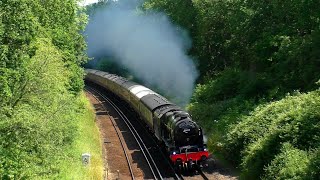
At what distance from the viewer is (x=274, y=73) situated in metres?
26.9

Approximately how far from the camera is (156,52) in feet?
169

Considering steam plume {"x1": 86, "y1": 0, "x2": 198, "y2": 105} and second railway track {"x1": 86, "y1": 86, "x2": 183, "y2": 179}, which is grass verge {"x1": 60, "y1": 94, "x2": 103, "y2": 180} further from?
steam plume {"x1": 86, "y1": 0, "x2": 198, "y2": 105}

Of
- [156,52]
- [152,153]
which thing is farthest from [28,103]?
[156,52]

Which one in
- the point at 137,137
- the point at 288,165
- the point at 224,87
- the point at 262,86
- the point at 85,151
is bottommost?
the point at 85,151

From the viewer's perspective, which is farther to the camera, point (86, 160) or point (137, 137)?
point (137, 137)

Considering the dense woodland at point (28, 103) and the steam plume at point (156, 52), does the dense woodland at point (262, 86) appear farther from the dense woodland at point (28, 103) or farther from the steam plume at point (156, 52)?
the dense woodland at point (28, 103)

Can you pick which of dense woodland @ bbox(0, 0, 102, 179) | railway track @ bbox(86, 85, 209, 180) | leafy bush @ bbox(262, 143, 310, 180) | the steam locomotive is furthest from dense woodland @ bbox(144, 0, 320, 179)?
dense woodland @ bbox(0, 0, 102, 179)

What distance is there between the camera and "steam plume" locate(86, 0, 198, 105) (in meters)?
42.8

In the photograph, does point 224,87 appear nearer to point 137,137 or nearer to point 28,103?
point 137,137

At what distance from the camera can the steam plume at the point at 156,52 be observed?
42.8 m

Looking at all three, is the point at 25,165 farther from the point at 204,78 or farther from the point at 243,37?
the point at 204,78

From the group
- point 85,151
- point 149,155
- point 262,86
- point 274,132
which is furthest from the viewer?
point 262,86

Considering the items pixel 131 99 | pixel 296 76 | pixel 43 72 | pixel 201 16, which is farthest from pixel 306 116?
pixel 201 16

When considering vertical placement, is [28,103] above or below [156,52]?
below
